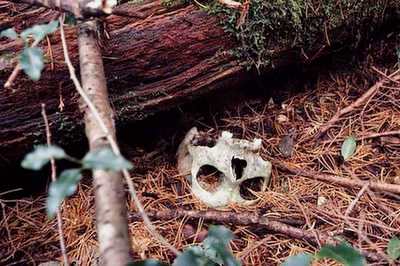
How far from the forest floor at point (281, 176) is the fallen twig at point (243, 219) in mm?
18

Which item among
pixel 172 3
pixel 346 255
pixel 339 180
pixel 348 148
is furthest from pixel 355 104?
pixel 346 255

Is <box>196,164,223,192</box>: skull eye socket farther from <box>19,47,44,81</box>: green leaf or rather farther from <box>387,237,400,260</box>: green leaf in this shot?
<box>19,47,44,81</box>: green leaf

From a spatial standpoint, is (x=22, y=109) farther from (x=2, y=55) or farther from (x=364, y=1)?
(x=364, y=1)

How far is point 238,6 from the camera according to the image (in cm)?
179

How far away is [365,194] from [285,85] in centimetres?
70

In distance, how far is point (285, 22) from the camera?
6.29 ft

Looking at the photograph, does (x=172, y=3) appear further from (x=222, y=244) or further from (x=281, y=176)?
(x=222, y=244)

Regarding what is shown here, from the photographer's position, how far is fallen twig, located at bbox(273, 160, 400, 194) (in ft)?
5.95

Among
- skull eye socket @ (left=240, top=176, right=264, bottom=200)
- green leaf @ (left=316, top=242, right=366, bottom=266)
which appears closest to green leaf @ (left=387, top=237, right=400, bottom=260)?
green leaf @ (left=316, top=242, right=366, bottom=266)

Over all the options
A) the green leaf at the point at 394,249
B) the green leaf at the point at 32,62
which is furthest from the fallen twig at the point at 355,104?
the green leaf at the point at 32,62

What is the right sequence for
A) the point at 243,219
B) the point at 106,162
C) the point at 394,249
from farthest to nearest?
the point at 243,219, the point at 394,249, the point at 106,162

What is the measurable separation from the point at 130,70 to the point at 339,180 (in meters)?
0.90

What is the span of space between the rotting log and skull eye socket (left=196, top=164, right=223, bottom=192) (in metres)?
0.30

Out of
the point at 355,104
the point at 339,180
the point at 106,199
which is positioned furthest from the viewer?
the point at 355,104
